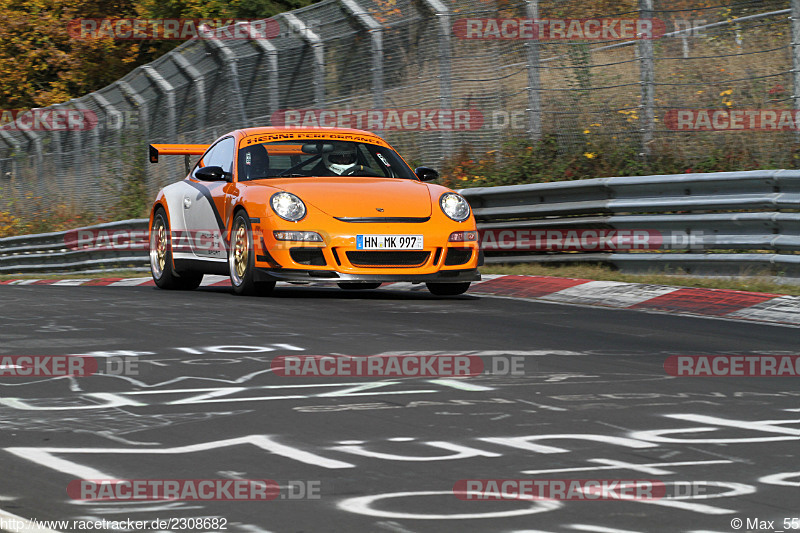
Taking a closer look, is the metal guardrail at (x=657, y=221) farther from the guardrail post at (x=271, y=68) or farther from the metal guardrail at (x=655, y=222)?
the guardrail post at (x=271, y=68)

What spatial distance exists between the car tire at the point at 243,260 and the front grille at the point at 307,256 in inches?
16.4

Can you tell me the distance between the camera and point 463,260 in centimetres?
1067

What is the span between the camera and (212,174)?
37.3ft

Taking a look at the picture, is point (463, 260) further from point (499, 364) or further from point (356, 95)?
point (356, 95)

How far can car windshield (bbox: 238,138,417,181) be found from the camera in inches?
448

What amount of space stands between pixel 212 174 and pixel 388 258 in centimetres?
199

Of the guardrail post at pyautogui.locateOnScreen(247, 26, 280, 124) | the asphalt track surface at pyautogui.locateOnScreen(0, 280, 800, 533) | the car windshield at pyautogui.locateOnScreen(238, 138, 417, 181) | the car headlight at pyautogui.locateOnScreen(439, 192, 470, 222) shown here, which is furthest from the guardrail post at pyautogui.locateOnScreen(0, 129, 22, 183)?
the asphalt track surface at pyautogui.locateOnScreen(0, 280, 800, 533)

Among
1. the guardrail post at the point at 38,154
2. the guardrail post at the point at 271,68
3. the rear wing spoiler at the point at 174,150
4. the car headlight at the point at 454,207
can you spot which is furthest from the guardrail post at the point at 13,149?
the car headlight at the point at 454,207

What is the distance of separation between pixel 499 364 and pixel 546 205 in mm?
6051

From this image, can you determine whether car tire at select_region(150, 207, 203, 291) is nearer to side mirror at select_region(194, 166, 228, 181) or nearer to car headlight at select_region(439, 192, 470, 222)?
side mirror at select_region(194, 166, 228, 181)

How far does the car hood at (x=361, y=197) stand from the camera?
10359 mm

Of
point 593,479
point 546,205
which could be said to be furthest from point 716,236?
point 593,479

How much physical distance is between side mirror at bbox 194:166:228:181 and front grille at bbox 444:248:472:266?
2210 mm

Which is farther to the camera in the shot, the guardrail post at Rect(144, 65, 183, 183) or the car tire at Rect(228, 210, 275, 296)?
the guardrail post at Rect(144, 65, 183, 183)
